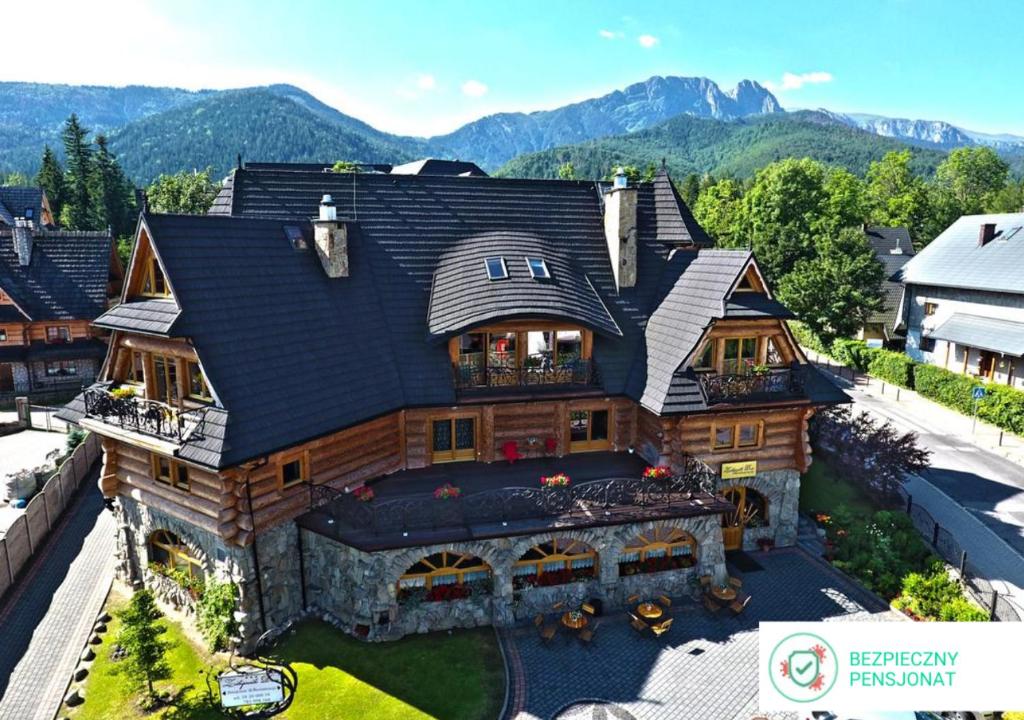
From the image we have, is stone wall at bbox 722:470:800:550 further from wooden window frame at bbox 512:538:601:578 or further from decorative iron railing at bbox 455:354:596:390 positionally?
decorative iron railing at bbox 455:354:596:390

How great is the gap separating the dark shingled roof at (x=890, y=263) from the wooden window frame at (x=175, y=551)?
4872 cm

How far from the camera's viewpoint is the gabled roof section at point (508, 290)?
1984cm

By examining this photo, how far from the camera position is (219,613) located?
622 inches

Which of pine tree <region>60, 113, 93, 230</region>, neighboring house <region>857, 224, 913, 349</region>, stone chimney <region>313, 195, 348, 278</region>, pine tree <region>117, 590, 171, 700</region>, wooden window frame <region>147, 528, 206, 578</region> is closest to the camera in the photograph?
pine tree <region>117, 590, 171, 700</region>

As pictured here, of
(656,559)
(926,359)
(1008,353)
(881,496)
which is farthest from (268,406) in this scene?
A: (926,359)

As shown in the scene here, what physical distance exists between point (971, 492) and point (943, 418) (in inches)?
494

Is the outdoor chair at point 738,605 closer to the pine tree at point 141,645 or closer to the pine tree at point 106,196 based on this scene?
the pine tree at point 141,645

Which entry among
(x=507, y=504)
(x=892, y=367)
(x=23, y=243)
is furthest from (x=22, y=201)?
(x=892, y=367)

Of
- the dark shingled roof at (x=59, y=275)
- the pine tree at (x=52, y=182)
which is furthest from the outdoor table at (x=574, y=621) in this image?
the pine tree at (x=52, y=182)

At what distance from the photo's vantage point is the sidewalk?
1293 inches

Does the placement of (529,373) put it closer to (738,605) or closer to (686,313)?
(686,313)

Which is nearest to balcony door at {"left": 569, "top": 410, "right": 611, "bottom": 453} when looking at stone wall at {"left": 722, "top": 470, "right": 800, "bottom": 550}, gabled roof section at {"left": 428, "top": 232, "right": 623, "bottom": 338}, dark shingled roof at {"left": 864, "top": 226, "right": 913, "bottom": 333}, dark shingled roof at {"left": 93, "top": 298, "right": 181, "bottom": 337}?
gabled roof section at {"left": 428, "top": 232, "right": 623, "bottom": 338}

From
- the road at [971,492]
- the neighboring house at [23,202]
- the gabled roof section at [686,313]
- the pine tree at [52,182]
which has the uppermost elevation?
the pine tree at [52,182]

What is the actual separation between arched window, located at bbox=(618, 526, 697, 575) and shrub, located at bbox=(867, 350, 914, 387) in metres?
34.1
